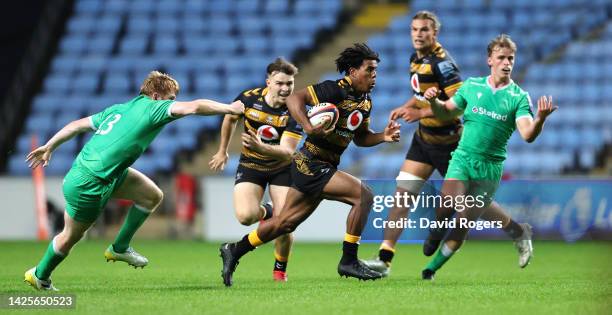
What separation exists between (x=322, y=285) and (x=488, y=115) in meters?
1.98

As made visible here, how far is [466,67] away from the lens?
66.7ft

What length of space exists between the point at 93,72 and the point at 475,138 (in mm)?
14630

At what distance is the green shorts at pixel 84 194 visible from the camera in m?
7.84

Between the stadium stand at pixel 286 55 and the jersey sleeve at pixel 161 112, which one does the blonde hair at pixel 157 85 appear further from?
the stadium stand at pixel 286 55

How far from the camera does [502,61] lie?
28.5 feet

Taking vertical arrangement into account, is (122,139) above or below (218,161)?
above

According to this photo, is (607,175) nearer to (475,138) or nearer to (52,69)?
(475,138)

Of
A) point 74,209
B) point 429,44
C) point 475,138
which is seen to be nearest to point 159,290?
point 74,209

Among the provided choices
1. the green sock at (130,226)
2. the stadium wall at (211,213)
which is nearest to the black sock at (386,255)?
the green sock at (130,226)

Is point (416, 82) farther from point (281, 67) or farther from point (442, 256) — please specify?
point (442, 256)

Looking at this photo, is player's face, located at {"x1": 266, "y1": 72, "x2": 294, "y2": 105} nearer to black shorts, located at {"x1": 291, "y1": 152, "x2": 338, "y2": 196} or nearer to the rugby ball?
black shorts, located at {"x1": 291, "y1": 152, "x2": 338, "y2": 196}

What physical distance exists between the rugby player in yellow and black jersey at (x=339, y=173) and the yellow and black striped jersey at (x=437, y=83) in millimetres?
1387

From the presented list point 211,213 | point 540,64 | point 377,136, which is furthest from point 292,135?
point 540,64

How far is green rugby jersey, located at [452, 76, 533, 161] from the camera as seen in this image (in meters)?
8.65
